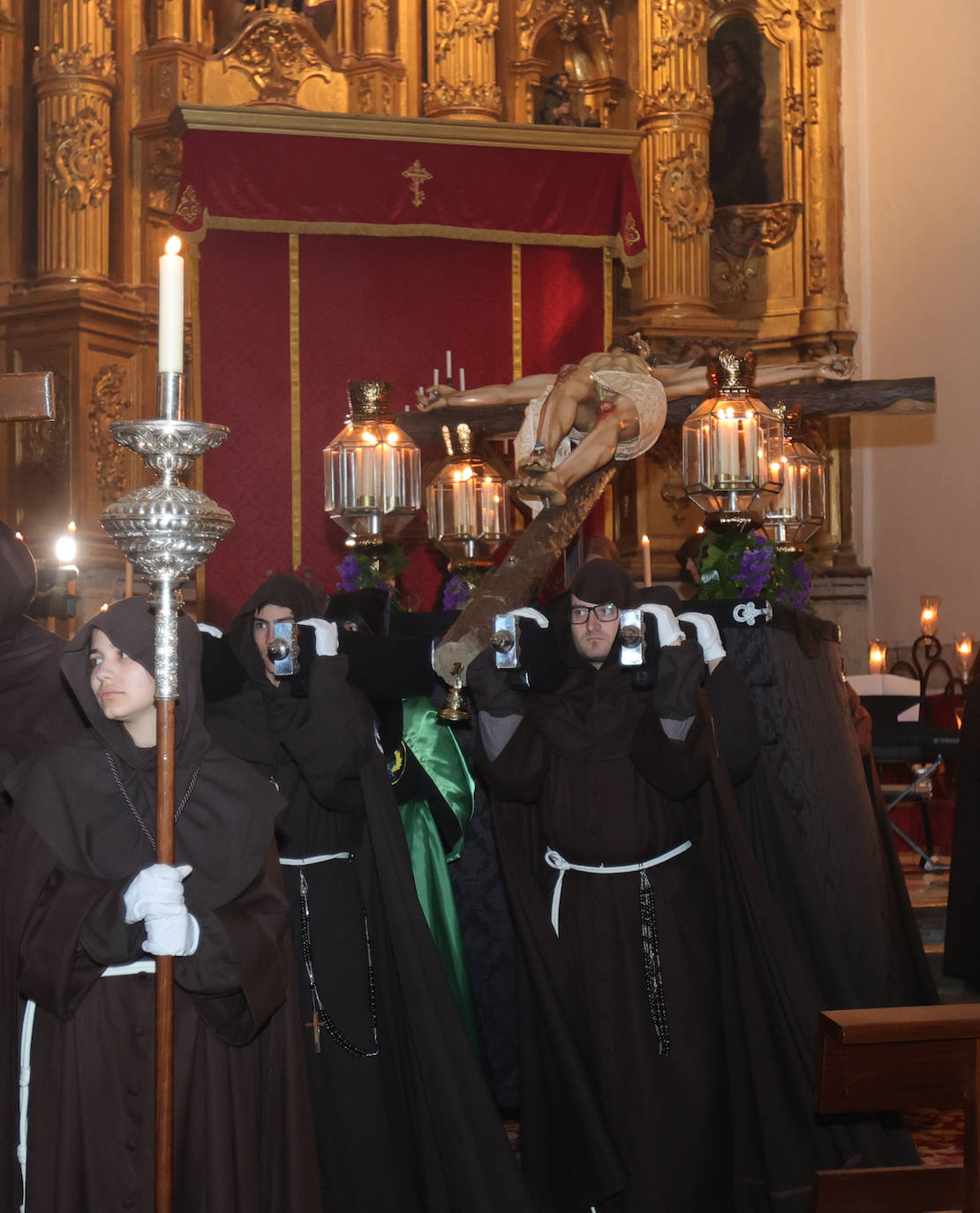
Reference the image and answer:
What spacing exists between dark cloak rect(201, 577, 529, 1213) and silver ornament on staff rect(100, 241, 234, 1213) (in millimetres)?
1402

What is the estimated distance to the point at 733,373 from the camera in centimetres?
565

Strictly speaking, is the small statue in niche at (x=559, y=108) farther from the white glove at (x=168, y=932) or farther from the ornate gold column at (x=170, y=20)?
the white glove at (x=168, y=932)

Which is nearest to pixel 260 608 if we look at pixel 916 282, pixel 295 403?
pixel 295 403

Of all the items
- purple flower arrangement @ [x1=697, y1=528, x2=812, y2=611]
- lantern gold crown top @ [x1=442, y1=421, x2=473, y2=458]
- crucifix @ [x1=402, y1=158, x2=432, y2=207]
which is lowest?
purple flower arrangement @ [x1=697, y1=528, x2=812, y2=611]

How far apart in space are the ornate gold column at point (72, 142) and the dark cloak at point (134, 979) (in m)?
7.77

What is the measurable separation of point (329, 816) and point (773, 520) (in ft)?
8.59

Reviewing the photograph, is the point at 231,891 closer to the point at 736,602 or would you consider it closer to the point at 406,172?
the point at 736,602

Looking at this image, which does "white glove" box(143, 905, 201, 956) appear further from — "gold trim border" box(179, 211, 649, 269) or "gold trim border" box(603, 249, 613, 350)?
"gold trim border" box(603, 249, 613, 350)

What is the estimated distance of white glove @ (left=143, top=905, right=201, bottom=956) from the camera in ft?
9.41

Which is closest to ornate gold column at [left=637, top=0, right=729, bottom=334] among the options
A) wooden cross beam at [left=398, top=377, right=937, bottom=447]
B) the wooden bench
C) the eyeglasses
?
wooden cross beam at [left=398, top=377, right=937, bottom=447]

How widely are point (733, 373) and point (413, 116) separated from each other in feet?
21.1

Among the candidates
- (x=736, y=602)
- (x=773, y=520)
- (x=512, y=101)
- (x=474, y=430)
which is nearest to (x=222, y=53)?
(x=512, y=101)

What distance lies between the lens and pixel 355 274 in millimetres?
10562

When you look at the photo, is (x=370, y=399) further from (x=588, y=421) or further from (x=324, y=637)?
(x=324, y=637)
